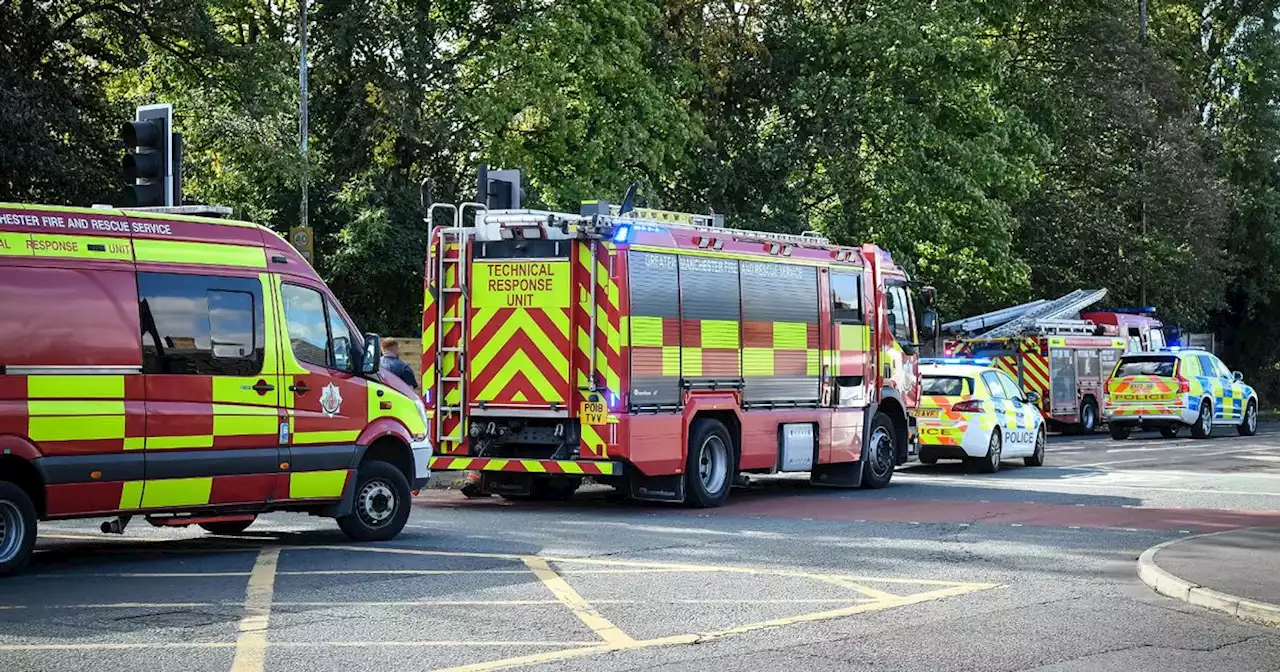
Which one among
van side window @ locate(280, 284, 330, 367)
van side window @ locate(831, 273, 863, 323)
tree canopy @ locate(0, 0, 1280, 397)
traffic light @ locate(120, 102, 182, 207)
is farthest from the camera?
tree canopy @ locate(0, 0, 1280, 397)

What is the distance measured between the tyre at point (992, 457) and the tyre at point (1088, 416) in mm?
14830

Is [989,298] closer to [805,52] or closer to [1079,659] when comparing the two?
[805,52]

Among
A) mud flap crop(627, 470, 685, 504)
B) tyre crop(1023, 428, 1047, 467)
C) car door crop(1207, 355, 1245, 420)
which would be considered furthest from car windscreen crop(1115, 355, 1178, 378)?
mud flap crop(627, 470, 685, 504)

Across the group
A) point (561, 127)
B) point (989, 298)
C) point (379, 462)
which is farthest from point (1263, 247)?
point (379, 462)

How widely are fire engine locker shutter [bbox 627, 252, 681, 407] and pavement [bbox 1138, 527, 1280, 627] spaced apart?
5.38m

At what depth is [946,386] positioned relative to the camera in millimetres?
23984

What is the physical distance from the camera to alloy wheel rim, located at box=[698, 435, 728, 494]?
58.9ft

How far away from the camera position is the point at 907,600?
10.9m

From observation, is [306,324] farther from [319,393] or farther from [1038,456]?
[1038,456]

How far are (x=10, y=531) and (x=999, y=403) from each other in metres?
15.7

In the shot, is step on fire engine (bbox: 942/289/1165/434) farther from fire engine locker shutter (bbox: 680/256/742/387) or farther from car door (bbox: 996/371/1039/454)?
fire engine locker shutter (bbox: 680/256/742/387)

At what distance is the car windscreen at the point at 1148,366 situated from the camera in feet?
113

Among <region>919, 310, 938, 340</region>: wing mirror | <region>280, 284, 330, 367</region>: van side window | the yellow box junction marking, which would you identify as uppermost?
<region>919, 310, 938, 340</region>: wing mirror

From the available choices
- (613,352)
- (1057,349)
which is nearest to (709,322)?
(613,352)
